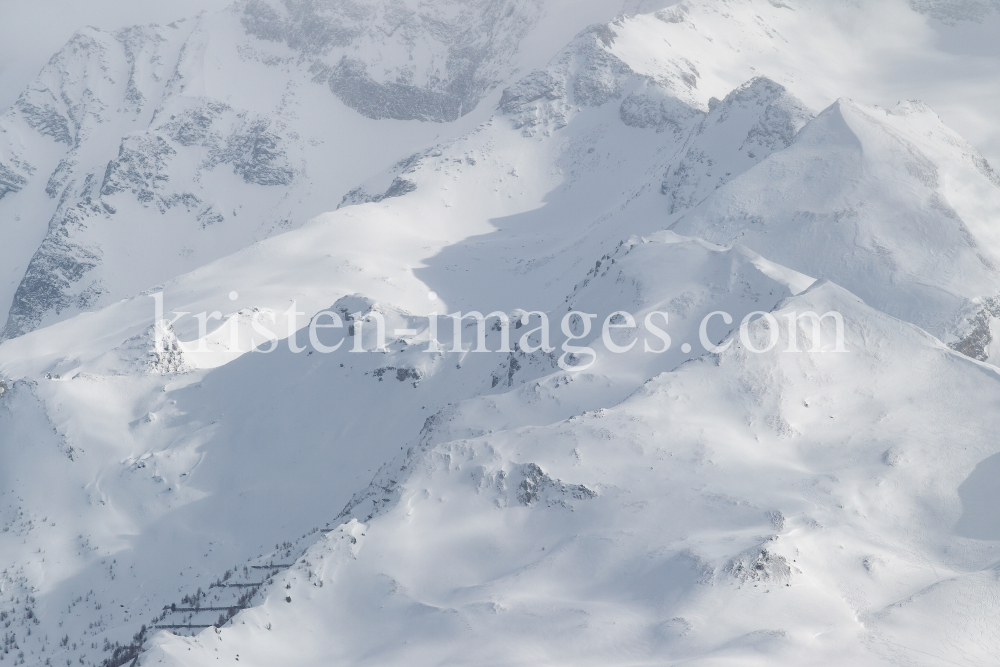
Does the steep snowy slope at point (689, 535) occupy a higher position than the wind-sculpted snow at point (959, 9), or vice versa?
the wind-sculpted snow at point (959, 9)

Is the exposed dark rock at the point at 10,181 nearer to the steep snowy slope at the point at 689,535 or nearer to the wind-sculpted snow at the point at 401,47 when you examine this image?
the wind-sculpted snow at the point at 401,47

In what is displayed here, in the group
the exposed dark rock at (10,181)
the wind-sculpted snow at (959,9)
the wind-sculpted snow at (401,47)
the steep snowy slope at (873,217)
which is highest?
the wind-sculpted snow at (959,9)

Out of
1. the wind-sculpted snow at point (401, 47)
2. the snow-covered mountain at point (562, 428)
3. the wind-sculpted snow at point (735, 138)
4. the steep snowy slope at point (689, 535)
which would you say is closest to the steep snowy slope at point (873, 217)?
the snow-covered mountain at point (562, 428)

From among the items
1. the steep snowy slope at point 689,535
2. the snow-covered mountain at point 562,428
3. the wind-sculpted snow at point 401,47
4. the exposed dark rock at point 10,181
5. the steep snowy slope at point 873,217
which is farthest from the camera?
the exposed dark rock at point 10,181

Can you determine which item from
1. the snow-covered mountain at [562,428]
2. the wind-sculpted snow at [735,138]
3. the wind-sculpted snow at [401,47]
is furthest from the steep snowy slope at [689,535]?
the wind-sculpted snow at [401,47]

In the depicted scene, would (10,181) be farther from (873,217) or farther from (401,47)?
(873,217)

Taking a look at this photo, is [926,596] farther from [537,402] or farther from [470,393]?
[470,393]

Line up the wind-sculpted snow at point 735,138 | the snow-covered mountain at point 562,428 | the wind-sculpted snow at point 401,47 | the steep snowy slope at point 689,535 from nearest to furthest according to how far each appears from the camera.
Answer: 1. the steep snowy slope at point 689,535
2. the snow-covered mountain at point 562,428
3. the wind-sculpted snow at point 735,138
4. the wind-sculpted snow at point 401,47

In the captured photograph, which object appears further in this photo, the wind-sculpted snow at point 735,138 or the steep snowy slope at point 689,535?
the wind-sculpted snow at point 735,138
